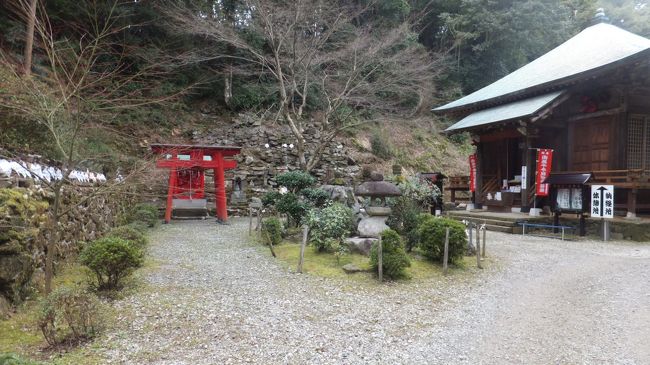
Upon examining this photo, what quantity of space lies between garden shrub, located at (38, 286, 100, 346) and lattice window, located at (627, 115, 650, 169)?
1433 centimetres

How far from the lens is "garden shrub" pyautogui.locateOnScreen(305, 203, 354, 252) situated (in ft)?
25.8

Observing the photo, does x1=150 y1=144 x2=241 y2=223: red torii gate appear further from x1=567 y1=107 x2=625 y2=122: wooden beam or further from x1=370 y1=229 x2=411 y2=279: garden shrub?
x1=567 y1=107 x2=625 y2=122: wooden beam

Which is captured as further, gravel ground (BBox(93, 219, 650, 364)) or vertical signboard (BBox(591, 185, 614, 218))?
vertical signboard (BBox(591, 185, 614, 218))

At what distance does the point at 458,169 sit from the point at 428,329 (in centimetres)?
1995

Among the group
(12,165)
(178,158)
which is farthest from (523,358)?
(178,158)

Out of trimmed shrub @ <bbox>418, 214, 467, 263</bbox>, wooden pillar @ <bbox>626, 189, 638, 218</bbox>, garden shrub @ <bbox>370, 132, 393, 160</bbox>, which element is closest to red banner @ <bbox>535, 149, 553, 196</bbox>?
wooden pillar @ <bbox>626, 189, 638, 218</bbox>

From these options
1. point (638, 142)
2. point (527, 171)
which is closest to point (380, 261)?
point (527, 171)

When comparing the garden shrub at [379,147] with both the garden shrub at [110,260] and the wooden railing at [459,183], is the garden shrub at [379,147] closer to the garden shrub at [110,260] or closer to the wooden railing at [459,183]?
the wooden railing at [459,183]

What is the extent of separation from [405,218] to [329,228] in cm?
179

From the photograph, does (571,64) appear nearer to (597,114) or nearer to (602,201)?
(597,114)

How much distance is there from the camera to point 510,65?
87.1 ft

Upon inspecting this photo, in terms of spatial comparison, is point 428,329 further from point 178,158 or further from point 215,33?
point 215,33

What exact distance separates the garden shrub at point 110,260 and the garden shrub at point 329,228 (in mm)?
3524

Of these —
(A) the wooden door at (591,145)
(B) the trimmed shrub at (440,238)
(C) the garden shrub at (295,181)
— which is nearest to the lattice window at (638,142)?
(A) the wooden door at (591,145)
